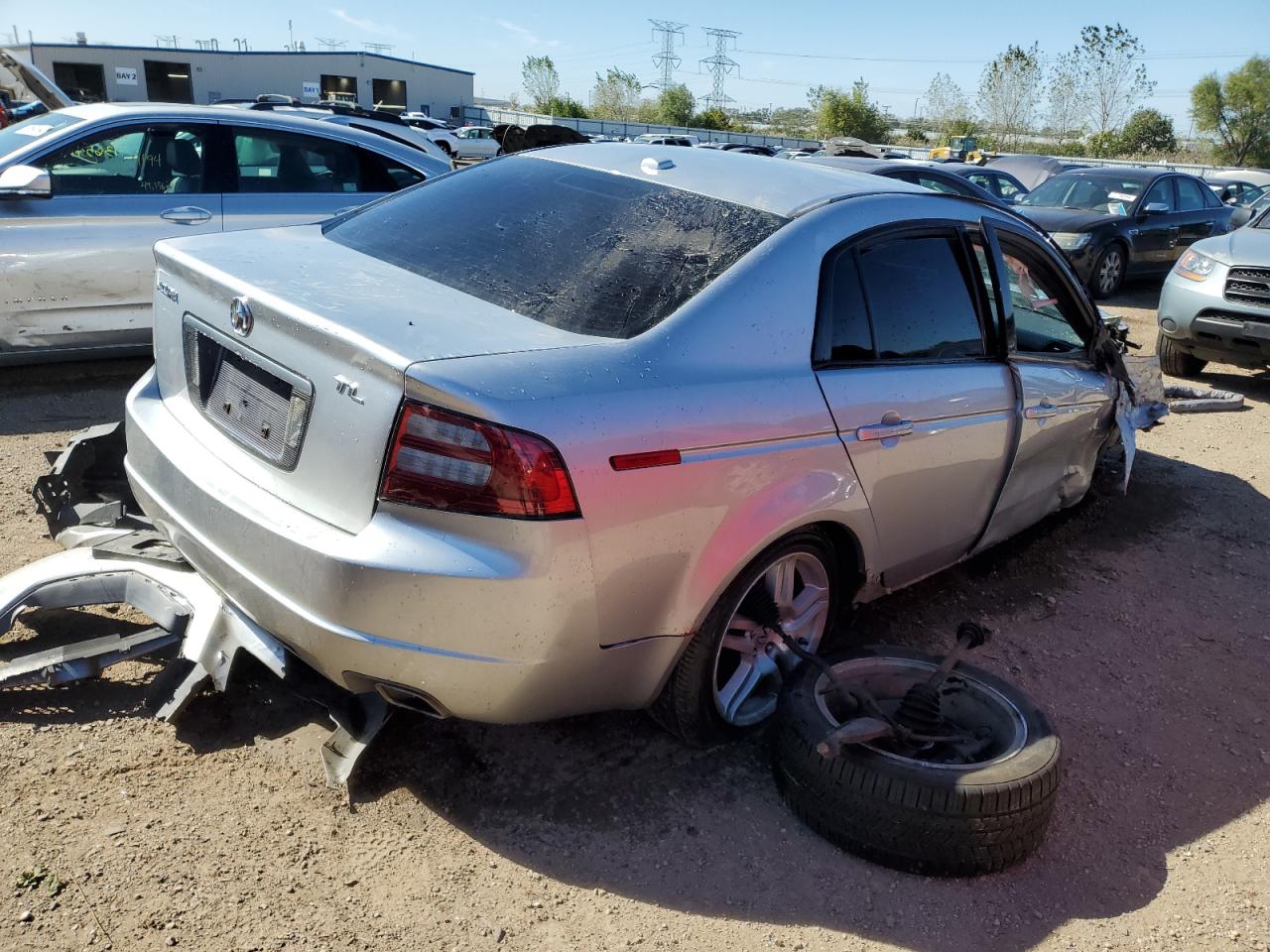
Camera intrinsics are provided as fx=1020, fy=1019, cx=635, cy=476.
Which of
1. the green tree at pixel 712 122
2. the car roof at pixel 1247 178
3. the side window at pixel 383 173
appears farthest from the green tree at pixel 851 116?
the side window at pixel 383 173

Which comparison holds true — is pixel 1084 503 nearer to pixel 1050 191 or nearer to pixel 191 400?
pixel 191 400

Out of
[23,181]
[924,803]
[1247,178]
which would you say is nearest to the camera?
[924,803]

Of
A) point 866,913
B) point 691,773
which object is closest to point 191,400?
point 691,773

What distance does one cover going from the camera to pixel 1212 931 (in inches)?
103

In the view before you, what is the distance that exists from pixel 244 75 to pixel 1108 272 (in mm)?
69678

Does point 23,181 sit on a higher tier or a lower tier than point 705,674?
higher

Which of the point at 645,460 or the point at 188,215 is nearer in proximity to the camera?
the point at 645,460

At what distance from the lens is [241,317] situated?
2.68 m

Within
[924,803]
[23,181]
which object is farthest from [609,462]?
[23,181]

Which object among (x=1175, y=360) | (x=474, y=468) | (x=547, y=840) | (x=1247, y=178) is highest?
(x=1247, y=178)

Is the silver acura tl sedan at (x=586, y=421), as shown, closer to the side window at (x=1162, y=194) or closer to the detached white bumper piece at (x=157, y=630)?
the detached white bumper piece at (x=157, y=630)

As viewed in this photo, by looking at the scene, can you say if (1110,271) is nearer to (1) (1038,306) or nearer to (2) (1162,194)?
(2) (1162,194)

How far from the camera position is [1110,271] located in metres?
12.6

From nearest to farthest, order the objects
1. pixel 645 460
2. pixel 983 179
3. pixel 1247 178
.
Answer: pixel 645 460
pixel 983 179
pixel 1247 178
